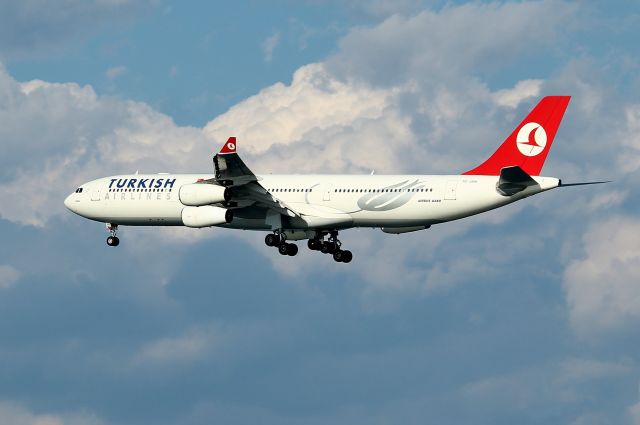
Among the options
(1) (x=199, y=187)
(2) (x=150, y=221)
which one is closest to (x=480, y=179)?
(1) (x=199, y=187)

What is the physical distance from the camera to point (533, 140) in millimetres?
68812

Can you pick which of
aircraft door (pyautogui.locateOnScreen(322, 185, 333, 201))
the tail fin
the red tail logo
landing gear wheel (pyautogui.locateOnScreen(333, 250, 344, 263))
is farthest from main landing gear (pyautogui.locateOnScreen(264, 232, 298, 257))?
the tail fin


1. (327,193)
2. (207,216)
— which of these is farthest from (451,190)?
(207,216)

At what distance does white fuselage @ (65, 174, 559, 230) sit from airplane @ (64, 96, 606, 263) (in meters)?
0.06

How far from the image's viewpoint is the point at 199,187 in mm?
69000

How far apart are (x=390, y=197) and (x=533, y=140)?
8453 mm

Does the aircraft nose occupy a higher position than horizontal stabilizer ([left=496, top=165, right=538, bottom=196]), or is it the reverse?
the aircraft nose

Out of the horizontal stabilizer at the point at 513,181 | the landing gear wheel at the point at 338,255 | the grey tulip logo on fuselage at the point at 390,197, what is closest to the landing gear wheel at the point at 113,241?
the landing gear wheel at the point at 338,255

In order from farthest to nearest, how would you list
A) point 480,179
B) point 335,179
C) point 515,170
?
1. point 335,179
2. point 480,179
3. point 515,170

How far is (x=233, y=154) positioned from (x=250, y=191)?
520 cm

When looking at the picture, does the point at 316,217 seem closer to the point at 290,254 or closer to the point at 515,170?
the point at 290,254

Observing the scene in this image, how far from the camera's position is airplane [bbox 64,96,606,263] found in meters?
67.8

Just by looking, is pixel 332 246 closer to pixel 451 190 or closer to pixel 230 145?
pixel 451 190

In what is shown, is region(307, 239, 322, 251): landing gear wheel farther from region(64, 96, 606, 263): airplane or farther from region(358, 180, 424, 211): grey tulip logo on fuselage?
region(358, 180, 424, 211): grey tulip logo on fuselage
